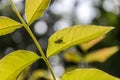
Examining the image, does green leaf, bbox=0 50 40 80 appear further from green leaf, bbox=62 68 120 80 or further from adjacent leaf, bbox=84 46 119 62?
adjacent leaf, bbox=84 46 119 62

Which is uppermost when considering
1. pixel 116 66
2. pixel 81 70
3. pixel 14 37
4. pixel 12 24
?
pixel 12 24

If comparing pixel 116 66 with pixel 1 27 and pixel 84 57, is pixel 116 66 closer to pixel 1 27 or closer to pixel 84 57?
pixel 84 57

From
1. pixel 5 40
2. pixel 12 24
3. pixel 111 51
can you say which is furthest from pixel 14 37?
pixel 12 24

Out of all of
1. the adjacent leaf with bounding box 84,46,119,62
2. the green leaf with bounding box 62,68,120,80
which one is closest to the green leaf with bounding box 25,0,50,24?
the green leaf with bounding box 62,68,120,80

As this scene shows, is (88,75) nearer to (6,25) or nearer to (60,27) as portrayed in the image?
(6,25)

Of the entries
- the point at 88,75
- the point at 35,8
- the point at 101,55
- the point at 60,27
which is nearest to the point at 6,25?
the point at 35,8

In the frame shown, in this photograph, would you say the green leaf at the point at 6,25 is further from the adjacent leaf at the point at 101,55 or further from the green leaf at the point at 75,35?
the adjacent leaf at the point at 101,55
